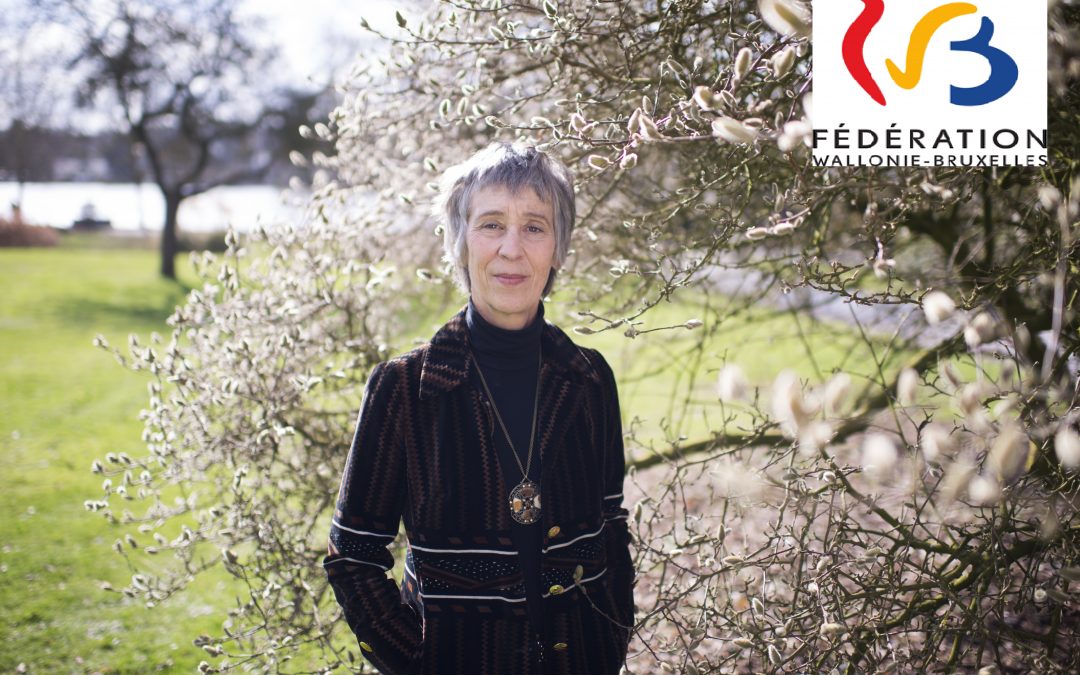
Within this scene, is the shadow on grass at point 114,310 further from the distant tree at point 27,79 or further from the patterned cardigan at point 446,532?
the patterned cardigan at point 446,532

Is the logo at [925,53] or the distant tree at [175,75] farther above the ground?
the distant tree at [175,75]

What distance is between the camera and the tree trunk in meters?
21.1

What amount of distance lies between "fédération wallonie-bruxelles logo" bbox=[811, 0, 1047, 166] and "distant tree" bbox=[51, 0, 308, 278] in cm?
1981

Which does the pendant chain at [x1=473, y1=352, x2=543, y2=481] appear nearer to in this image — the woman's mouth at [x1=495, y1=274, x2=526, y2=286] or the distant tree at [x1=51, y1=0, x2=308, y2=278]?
the woman's mouth at [x1=495, y1=274, x2=526, y2=286]

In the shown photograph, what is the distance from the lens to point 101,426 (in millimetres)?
8250

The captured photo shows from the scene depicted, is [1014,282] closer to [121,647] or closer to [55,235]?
[121,647]

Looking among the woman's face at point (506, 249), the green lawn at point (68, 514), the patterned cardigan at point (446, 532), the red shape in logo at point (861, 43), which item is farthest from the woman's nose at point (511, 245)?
the green lawn at point (68, 514)

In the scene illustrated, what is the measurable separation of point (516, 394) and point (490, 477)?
235 millimetres

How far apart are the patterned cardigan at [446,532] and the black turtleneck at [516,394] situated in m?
0.03

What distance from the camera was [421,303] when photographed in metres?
4.87

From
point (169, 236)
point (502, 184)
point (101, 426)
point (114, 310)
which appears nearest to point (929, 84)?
point (502, 184)

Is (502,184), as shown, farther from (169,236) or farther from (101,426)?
(169,236)

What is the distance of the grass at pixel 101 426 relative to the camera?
4023 mm

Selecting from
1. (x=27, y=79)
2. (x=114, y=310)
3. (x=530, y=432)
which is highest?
(x=27, y=79)
